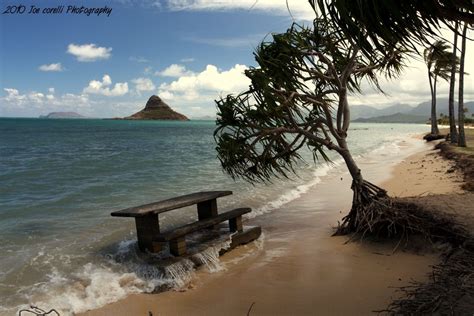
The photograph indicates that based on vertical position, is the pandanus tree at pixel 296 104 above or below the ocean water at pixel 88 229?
above

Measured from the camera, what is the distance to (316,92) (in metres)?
8.50

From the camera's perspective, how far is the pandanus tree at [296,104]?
7.81 meters

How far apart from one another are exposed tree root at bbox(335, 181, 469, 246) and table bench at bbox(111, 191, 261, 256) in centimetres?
200

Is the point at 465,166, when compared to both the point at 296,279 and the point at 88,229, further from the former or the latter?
the point at 88,229

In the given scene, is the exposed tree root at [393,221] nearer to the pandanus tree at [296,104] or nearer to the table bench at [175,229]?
the pandanus tree at [296,104]

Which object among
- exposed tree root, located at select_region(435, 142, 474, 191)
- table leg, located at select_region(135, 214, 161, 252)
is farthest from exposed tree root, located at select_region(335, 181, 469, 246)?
exposed tree root, located at select_region(435, 142, 474, 191)

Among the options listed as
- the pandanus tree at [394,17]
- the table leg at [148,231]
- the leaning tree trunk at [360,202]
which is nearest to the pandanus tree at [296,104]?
the leaning tree trunk at [360,202]

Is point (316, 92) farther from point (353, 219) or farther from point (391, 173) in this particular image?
point (391, 173)

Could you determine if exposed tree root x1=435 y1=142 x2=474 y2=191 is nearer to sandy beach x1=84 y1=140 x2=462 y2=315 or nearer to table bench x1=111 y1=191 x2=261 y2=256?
sandy beach x1=84 y1=140 x2=462 y2=315

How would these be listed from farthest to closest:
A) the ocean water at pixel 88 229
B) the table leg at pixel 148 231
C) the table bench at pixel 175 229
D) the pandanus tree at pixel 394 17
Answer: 1. the table leg at pixel 148 231
2. the table bench at pixel 175 229
3. the ocean water at pixel 88 229
4. the pandanus tree at pixel 394 17

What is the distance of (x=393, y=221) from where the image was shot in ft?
23.6

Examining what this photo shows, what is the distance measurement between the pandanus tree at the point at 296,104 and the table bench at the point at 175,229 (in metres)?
0.95

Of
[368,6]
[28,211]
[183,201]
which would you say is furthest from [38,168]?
[368,6]

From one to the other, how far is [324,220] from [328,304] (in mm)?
4926
